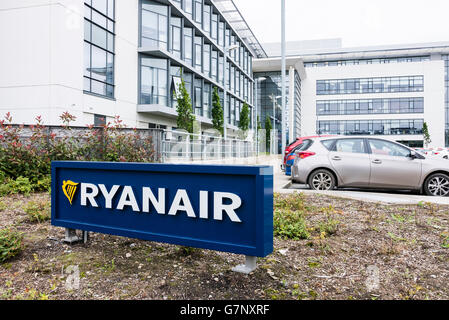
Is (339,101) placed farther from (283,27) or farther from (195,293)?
(195,293)

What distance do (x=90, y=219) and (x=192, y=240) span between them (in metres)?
1.37

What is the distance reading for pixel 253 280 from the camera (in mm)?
3064

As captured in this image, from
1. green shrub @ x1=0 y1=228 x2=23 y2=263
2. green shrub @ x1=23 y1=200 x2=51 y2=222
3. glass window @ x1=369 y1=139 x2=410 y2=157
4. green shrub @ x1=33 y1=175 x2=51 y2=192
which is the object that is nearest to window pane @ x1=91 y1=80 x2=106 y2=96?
green shrub @ x1=33 y1=175 x2=51 y2=192

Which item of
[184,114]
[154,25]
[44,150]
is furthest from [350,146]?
[154,25]

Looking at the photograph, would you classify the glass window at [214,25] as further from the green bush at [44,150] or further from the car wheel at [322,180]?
the car wheel at [322,180]

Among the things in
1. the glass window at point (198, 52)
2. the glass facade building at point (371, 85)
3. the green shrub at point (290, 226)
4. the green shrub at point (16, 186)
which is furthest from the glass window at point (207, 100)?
the glass facade building at point (371, 85)

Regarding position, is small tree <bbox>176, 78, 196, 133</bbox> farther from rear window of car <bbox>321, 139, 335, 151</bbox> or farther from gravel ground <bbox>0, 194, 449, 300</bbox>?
gravel ground <bbox>0, 194, 449, 300</bbox>

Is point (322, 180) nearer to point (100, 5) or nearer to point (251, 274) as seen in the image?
point (251, 274)

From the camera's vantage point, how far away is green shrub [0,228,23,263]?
3.54 metres

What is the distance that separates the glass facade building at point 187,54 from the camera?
961 inches

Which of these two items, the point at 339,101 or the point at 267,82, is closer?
the point at 267,82

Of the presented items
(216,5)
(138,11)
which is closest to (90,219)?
(138,11)

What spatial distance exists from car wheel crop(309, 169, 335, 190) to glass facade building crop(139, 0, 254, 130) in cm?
1570

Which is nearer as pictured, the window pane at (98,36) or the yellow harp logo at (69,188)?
the yellow harp logo at (69,188)
